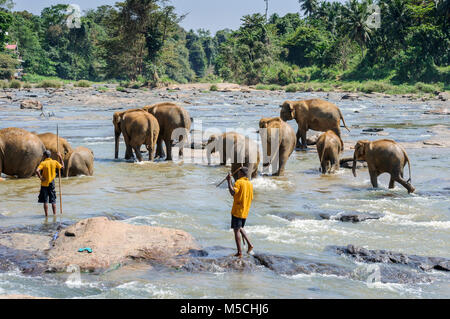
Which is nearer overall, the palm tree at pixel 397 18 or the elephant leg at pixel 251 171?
the elephant leg at pixel 251 171

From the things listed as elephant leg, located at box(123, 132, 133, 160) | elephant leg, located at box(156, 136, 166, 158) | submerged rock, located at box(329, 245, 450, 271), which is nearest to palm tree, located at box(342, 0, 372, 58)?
elephant leg, located at box(156, 136, 166, 158)

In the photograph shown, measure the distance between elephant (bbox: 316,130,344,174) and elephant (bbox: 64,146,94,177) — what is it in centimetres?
538

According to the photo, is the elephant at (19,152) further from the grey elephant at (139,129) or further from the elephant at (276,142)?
the elephant at (276,142)

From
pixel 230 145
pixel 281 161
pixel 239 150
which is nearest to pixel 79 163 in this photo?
pixel 230 145

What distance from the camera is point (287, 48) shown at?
8625cm

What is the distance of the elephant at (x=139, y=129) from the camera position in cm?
1535

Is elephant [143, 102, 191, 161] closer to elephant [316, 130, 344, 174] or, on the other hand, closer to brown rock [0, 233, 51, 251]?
elephant [316, 130, 344, 174]

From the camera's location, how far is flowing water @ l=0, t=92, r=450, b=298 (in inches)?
249

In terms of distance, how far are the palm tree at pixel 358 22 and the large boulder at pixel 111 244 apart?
68709mm

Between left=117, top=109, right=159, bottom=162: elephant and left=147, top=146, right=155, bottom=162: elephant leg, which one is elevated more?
left=117, top=109, right=159, bottom=162: elephant

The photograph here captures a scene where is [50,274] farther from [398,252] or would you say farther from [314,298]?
[398,252]

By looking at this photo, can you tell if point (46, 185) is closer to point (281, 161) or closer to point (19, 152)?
point (19, 152)

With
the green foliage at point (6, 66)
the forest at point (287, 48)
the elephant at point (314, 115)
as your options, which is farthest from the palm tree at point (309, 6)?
the elephant at point (314, 115)

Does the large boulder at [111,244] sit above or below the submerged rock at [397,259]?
above
